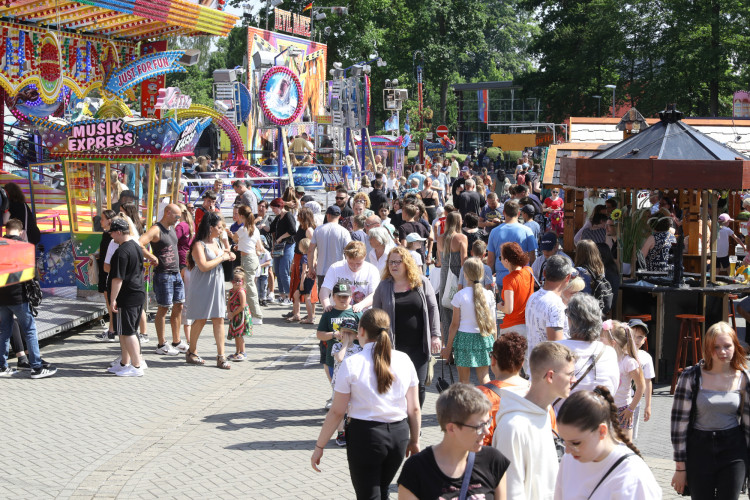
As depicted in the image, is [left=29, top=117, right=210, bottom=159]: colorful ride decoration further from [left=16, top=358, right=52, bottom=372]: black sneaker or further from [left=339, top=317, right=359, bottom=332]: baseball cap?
[left=339, top=317, right=359, bottom=332]: baseball cap

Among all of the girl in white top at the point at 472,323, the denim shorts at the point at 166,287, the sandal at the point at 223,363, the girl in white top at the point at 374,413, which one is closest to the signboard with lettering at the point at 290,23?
the denim shorts at the point at 166,287

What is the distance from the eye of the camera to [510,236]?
1059cm

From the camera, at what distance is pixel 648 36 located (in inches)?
1806

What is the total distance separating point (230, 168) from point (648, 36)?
86.7 feet

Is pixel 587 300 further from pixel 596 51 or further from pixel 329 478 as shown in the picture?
pixel 596 51

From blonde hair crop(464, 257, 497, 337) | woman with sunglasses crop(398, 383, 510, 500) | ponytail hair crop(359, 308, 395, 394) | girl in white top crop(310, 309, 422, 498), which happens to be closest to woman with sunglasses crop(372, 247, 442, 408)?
blonde hair crop(464, 257, 497, 337)

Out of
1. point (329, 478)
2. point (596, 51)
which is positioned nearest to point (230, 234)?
point (329, 478)

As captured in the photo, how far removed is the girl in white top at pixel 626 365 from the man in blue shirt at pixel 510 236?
444 cm

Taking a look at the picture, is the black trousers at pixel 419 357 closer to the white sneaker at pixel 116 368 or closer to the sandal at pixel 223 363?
the sandal at pixel 223 363

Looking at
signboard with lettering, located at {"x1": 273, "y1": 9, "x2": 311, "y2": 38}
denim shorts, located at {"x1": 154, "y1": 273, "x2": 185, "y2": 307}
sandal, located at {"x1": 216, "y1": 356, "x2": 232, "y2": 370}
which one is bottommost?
sandal, located at {"x1": 216, "y1": 356, "x2": 232, "y2": 370}

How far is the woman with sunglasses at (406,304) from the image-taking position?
7.21 meters

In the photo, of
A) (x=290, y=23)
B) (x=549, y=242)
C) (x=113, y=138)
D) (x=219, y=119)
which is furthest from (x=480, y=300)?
(x=290, y=23)

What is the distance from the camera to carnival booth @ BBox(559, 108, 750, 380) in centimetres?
966

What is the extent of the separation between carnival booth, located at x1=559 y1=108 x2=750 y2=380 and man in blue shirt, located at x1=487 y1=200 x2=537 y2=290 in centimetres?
72
